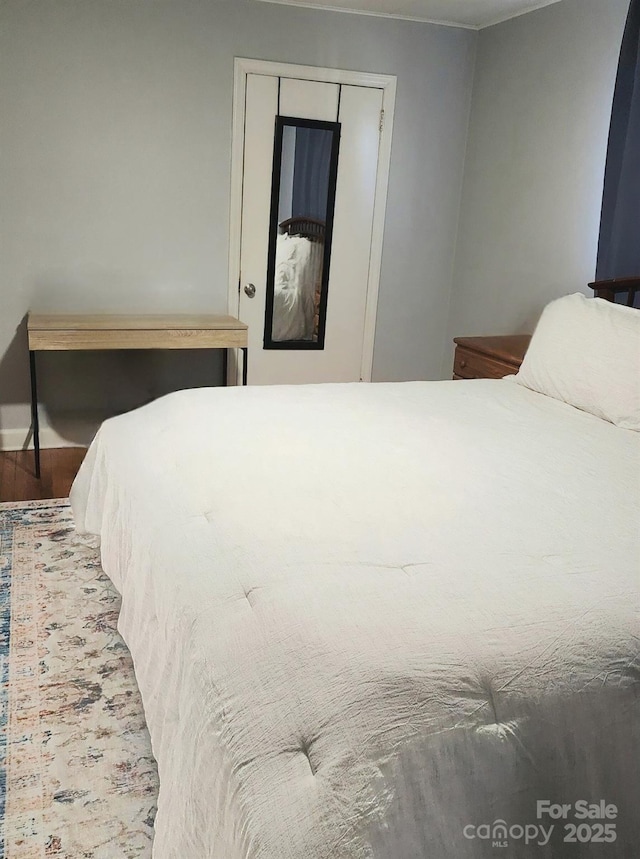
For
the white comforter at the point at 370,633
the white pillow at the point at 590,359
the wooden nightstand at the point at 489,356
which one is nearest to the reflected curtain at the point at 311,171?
the wooden nightstand at the point at 489,356

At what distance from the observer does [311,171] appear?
4160mm

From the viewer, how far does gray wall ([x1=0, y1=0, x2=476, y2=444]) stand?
12.0 feet

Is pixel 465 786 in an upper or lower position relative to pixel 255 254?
lower

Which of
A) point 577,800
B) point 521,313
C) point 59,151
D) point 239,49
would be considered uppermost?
point 239,49

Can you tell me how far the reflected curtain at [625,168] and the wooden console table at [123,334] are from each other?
175cm

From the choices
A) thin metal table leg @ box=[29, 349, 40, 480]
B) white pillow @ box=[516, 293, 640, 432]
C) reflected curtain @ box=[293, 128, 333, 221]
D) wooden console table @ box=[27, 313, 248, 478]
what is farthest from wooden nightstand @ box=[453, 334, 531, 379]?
thin metal table leg @ box=[29, 349, 40, 480]

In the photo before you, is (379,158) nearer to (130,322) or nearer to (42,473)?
(130,322)

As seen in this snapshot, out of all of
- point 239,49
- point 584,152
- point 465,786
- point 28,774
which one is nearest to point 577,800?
point 465,786

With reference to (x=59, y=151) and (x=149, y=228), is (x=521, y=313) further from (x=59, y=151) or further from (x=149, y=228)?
(x=59, y=151)

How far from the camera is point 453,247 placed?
15.0 ft

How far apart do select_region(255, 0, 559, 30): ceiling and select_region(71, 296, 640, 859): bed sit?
271cm

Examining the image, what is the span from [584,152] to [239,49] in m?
1.75

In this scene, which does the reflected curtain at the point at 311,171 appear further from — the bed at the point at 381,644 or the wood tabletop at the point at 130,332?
the bed at the point at 381,644

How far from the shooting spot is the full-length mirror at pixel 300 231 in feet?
13.5
